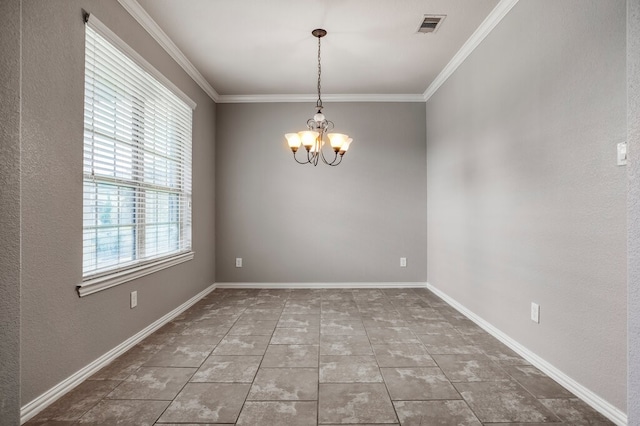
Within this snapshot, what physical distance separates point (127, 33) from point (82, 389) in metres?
2.55

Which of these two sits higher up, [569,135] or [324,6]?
[324,6]

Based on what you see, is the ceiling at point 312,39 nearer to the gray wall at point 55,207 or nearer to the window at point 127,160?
the window at point 127,160

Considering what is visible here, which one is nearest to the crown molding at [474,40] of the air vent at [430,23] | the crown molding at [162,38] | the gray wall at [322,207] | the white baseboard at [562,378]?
the air vent at [430,23]

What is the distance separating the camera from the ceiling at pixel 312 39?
266 cm

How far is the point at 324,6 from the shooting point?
263cm

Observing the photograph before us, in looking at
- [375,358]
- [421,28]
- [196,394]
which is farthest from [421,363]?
[421,28]

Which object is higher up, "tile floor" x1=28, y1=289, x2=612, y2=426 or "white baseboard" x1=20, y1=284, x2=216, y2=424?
"white baseboard" x1=20, y1=284, x2=216, y2=424

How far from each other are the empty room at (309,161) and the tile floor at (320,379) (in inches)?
0.7

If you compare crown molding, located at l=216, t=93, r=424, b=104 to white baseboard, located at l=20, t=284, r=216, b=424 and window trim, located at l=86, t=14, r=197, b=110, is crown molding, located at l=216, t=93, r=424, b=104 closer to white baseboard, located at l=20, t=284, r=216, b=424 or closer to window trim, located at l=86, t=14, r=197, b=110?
window trim, located at l=86, t=14, r=197, b=110

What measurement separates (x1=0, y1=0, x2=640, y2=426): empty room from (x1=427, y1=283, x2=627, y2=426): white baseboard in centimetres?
1

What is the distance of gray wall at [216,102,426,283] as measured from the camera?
472 centimetres

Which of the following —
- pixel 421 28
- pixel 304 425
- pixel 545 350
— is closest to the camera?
pixel 304 425

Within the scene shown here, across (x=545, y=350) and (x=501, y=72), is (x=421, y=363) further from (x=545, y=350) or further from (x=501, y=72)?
(x=501, y=72)

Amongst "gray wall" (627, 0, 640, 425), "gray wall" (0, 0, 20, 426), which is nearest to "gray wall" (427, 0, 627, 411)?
"gray wall" (627, 0, 640, 425)
